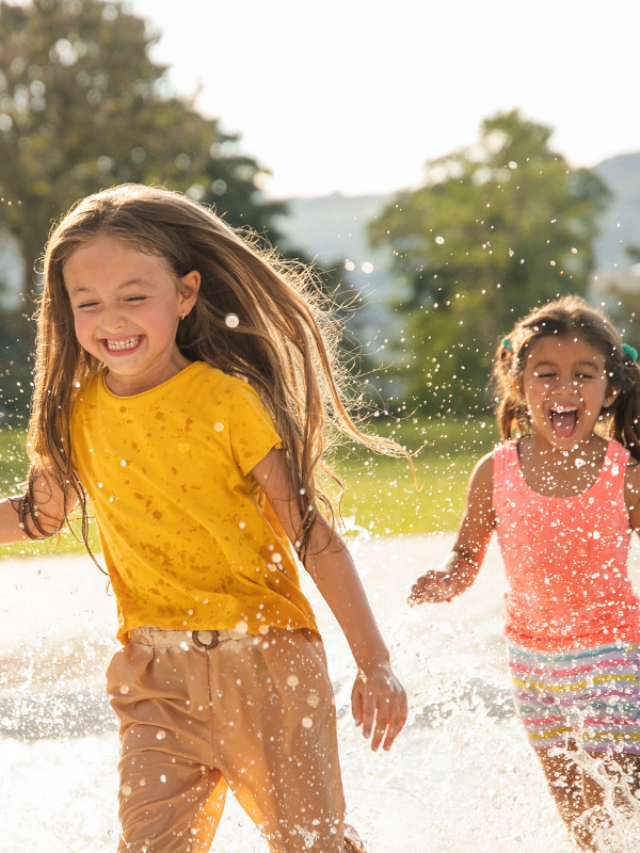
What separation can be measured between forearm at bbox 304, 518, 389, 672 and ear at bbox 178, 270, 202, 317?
544 millimetres

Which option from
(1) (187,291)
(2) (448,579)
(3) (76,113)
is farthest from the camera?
(3) (76,113)

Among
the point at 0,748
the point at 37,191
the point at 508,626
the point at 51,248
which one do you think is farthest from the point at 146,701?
the point at 37,191

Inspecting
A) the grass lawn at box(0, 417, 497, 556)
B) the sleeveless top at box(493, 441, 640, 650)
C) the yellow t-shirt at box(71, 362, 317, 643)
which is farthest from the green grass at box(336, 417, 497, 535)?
the yellow t-shirt at box(71, 362, 317, 643)

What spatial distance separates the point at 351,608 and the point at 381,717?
0.20m

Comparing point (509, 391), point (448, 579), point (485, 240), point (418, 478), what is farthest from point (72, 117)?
point (448, 579)

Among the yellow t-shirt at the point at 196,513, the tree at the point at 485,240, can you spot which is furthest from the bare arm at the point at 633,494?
the tree at the point at 485,240

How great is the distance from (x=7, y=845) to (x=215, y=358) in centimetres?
139

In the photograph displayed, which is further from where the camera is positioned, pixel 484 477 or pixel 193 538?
pixel 484 477

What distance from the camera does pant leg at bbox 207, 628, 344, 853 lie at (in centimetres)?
174

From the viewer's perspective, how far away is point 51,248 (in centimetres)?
199

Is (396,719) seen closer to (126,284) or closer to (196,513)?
(196,513)

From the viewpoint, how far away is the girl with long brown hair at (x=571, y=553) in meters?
2.42

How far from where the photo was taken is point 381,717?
1696 mm

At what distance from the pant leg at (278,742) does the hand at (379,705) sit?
4.6 inches
